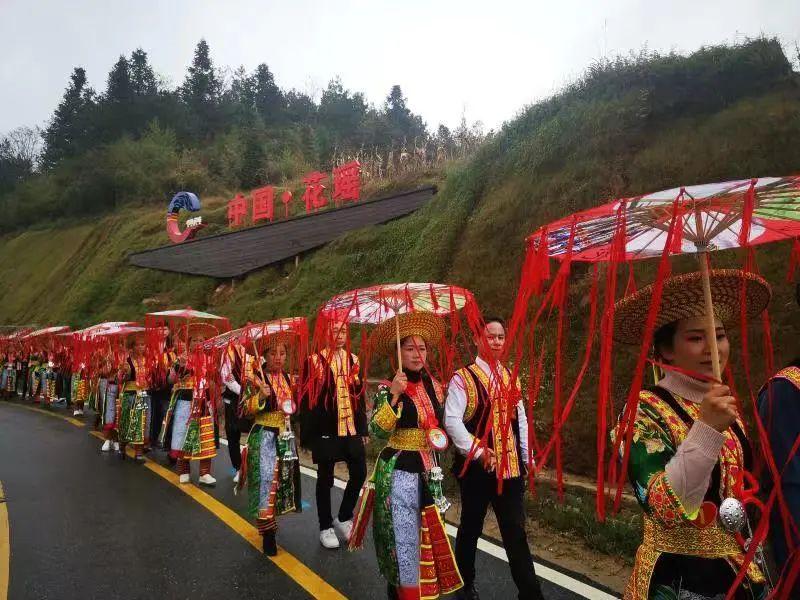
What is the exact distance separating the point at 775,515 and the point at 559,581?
7.02 feet

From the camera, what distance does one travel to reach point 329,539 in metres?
4.10

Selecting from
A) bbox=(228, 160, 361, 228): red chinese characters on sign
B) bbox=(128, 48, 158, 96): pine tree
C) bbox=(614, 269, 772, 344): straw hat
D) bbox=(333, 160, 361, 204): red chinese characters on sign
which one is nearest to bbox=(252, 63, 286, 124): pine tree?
bbox=(128, 48, 158, 96): pine tree

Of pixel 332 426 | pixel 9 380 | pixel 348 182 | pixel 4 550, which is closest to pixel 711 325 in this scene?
pixel 332 426

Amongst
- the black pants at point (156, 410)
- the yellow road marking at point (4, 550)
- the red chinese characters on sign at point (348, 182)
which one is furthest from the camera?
the red chinese characters on sign at point (348, 182)

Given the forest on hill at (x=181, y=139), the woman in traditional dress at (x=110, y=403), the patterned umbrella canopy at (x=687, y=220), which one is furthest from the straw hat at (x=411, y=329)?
the forest on hill at (x=181, y=139)

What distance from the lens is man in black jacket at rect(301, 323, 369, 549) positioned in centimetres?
421

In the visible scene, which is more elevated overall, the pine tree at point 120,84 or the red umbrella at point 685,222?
the pine tree at point 120,84

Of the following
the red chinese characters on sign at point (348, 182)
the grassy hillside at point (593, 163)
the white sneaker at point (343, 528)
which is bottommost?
the white sneaker at point (343, 528)

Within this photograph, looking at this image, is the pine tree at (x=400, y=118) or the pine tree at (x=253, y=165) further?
the pine tree at (x=400, y=118)

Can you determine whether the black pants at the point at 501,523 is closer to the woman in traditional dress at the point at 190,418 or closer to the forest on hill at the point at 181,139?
the woman in traditional dress at the point at 190,418

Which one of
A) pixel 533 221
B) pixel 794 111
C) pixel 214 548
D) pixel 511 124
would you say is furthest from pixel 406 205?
pixel 214 548

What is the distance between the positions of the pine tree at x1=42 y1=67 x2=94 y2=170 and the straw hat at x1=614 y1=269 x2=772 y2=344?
5251cm

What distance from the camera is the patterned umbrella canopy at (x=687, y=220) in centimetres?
140

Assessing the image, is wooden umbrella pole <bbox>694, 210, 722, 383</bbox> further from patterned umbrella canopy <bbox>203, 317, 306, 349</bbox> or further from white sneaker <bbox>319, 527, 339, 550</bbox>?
patterned umbrella canopy <bbox>203, 317, 306, 349</bbox>
